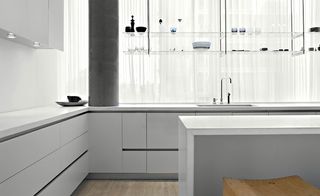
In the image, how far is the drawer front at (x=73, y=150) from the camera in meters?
2.93

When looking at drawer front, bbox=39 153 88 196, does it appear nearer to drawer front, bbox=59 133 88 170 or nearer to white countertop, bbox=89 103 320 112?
drawer front, bbox=59 133 88 170

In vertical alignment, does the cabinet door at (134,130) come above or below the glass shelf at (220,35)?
below

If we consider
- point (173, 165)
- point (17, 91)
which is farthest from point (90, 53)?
point (173, 165)

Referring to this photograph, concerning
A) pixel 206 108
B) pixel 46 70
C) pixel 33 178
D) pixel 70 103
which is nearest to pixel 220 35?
pixel 206 108

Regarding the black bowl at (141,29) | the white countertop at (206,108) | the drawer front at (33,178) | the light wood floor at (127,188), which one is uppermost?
the black bowl at (141,29)

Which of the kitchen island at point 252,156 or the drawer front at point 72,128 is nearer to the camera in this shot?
the kitchen island at point 252,156

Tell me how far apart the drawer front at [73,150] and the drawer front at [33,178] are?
0.53 feet

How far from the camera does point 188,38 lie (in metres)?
4.67

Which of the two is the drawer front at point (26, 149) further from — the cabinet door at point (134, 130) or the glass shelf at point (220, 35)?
the glass shelf at point (220, 35)

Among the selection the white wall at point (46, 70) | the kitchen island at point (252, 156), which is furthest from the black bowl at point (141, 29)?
the kitchen island at point (252, 156)

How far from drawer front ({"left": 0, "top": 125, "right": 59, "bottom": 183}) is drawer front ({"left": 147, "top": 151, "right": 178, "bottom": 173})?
1.49m

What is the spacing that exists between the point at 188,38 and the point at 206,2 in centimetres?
57

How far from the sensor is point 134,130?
3.98 metres

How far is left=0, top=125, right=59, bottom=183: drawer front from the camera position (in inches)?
71.9
